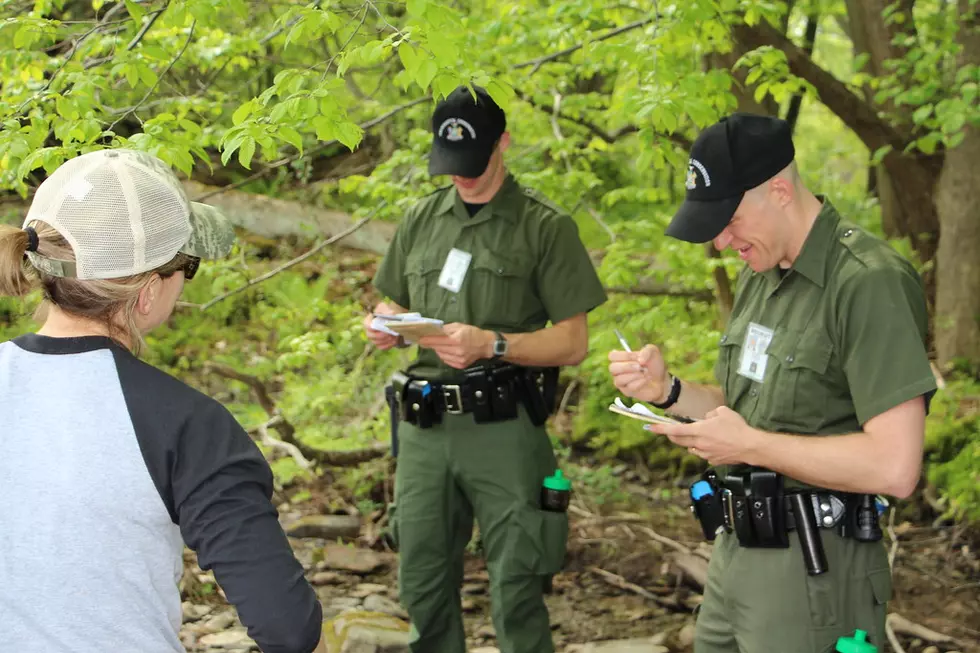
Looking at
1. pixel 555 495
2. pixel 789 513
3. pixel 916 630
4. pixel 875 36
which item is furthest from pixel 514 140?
pixel 789 513

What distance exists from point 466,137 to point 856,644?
2292mm

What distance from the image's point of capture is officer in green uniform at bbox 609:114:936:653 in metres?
2.35

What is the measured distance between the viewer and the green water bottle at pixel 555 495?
3824 mm

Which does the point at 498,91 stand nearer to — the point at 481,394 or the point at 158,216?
the point at 481,394

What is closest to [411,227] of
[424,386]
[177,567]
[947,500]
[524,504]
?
[424,386]

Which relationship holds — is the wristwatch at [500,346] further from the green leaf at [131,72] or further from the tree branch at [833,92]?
the tree branch at [833,92]

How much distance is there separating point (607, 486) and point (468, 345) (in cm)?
323

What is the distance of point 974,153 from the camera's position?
6.82 meters

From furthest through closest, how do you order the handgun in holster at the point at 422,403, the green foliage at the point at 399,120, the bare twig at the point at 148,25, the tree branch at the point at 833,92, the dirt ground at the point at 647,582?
the tree branch at the point at 833,92 < the dirt ground at the point at 647,582 < the handgun in holster at the point at 422,403 < the bare twig at the point at 148,25 < the green foliage at the point at 399,120

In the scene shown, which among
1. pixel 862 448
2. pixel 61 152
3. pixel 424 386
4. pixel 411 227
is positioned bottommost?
pixel 424 386

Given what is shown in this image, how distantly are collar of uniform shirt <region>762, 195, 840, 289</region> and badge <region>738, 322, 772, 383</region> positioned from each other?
21 cm

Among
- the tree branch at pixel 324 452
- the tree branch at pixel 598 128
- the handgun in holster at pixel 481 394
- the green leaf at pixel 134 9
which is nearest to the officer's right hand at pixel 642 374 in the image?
the handgun in holster at pixel 481 394

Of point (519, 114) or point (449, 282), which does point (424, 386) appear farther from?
point (519, 114)

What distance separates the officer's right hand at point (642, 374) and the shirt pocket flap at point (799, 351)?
40cm
